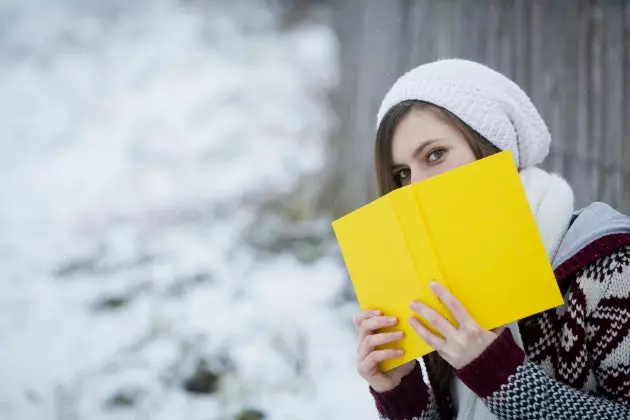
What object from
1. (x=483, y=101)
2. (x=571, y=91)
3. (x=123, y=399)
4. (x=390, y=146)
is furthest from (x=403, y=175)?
(x=123, y=399)

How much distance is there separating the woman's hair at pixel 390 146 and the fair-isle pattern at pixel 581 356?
22cm

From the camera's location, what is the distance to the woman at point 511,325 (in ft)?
2.35

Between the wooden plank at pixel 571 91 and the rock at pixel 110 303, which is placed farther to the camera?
the rock at pixel 110 303

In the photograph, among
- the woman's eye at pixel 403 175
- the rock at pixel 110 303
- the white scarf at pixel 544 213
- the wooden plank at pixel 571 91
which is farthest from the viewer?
the rock at pixel 110 303

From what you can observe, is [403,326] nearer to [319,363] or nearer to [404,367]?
[404,367]

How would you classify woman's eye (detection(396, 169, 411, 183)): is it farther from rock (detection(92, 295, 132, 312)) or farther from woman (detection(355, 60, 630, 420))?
rock (detection(92, 295, 132, 312))

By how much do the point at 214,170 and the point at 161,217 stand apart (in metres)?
0.23

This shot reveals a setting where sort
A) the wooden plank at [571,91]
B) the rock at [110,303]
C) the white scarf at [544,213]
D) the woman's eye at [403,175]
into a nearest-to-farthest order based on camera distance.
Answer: the white scarf at [544,213] < the woman's eye at [403,175] < the wooden plank at [571,91] < the rock at [110,303]

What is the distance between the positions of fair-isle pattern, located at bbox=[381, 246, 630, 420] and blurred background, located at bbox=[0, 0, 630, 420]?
0.88 m

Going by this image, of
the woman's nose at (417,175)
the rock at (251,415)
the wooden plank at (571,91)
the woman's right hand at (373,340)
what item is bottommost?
the rock at (251,415)

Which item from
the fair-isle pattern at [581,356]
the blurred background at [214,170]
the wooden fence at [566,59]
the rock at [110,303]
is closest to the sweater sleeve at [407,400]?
the fair-isle pattern at [581,356]

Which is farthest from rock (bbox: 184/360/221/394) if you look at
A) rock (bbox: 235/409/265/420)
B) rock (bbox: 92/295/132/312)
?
rock (bbox: 92/295/132/312)

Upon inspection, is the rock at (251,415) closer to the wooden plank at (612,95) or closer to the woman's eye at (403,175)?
the woman's eye at (403,175)

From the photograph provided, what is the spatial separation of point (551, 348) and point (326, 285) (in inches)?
40.3
